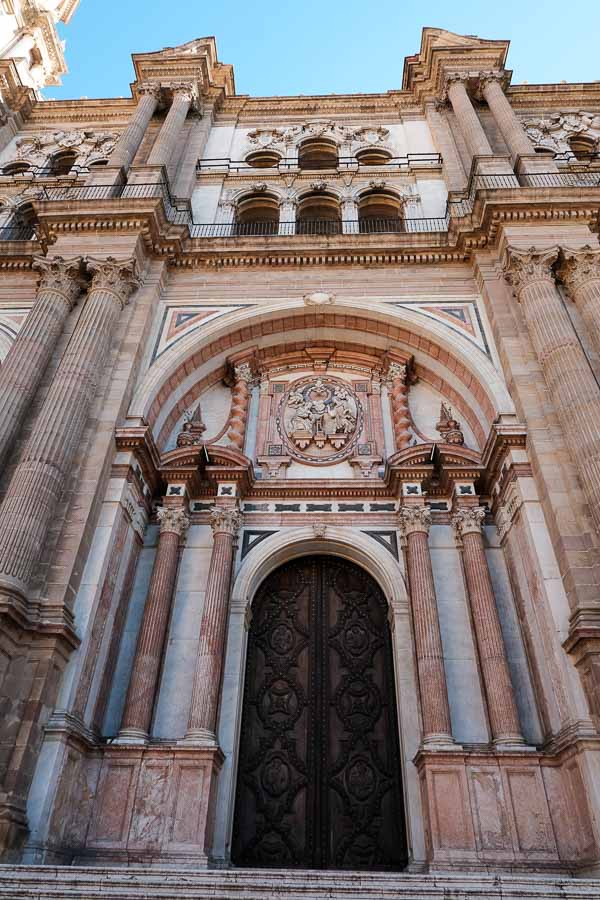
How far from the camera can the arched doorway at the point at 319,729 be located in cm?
936

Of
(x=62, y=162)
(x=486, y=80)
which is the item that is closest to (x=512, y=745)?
(x=486, y=80)

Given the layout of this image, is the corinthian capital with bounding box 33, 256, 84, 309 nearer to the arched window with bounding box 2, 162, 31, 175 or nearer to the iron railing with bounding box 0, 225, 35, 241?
the iron railing with bounding box 0, 225, 35, 241

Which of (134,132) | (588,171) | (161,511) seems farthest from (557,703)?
(134,132)

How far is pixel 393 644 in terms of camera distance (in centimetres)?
1076

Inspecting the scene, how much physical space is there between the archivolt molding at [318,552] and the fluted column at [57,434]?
3.65 m

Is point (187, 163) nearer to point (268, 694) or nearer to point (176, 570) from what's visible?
point (176, 570)

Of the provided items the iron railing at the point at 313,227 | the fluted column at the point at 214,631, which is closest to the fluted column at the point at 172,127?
the iron railing at the point at 313,227

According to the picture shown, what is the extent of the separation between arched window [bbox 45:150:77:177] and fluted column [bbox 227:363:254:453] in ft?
35.9

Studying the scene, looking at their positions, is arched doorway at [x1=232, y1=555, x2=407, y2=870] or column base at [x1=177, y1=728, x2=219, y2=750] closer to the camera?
column base at [x1=177, y1=728, x2=219, y2=750]

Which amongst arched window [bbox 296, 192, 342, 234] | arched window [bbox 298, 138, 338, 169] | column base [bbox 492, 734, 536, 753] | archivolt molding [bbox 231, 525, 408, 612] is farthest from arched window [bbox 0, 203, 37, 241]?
column base [bbox 492, 734, 536, 753]

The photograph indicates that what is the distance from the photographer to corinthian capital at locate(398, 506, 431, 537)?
11.2 m

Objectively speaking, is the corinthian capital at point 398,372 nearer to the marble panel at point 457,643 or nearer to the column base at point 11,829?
the marble panel at point 457,643

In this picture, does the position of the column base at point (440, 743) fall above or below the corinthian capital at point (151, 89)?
below

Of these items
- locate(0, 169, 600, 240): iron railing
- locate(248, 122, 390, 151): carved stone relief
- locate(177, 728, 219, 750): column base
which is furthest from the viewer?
locate(248, 122, 390, 151): carved stone relief
